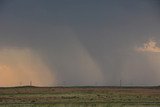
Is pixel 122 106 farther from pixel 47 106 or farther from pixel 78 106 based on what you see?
pixel 47 106

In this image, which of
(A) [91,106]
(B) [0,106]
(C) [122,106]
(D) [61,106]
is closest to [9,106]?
(B) [0,106]

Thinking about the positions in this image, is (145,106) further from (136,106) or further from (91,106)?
(91,106)

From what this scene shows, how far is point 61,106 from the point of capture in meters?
77.1

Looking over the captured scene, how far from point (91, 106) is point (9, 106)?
13.6 metres

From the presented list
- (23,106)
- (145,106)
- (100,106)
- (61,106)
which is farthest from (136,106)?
(23,106)

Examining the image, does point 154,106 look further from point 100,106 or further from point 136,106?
point 100,106

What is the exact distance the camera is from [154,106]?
7762 centimetres

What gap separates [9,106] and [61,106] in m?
8.64

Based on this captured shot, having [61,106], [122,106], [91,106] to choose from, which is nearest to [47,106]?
[61,106]

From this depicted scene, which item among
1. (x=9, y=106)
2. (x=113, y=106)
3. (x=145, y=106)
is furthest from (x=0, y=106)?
(x=145, y=106)

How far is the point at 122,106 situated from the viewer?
7588 cm

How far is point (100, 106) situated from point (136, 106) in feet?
20.9

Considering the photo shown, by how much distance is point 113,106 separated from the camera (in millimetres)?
74812

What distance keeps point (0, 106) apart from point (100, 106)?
16909 mm
